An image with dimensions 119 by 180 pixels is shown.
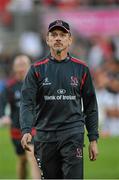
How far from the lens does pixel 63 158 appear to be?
9961 millimetres

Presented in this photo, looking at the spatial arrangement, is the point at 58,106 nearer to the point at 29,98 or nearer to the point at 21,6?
the point at 29,98

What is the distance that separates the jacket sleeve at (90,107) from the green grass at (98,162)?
6.27 m

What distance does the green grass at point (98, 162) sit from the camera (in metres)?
17.1

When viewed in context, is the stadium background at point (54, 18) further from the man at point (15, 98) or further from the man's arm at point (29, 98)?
the man's arm at point (29, 98)

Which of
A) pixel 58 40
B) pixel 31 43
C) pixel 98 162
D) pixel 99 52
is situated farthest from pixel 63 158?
pixel 31 43

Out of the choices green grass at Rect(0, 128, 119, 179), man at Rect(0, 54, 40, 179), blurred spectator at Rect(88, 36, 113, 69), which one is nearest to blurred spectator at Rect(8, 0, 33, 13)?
blurred spectator at Rect(88, 36, 113, 69)

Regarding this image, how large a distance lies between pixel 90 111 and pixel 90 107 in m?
0.05

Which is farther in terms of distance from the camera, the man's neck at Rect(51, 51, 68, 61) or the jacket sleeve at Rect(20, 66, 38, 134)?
the man's neck at Rect(51, 51, 68, 61)

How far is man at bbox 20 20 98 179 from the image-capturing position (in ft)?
32.7

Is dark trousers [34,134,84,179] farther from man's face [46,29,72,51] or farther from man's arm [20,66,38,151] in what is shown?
man's face [46,29,72,51]

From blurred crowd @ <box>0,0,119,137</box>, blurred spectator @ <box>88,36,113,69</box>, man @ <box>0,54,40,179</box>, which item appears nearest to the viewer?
man @ <box>0,54,40,179</box>

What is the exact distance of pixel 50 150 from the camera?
10008mm

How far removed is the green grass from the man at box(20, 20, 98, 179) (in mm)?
6422

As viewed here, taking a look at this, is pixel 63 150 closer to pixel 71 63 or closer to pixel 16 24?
pixel 71 63
